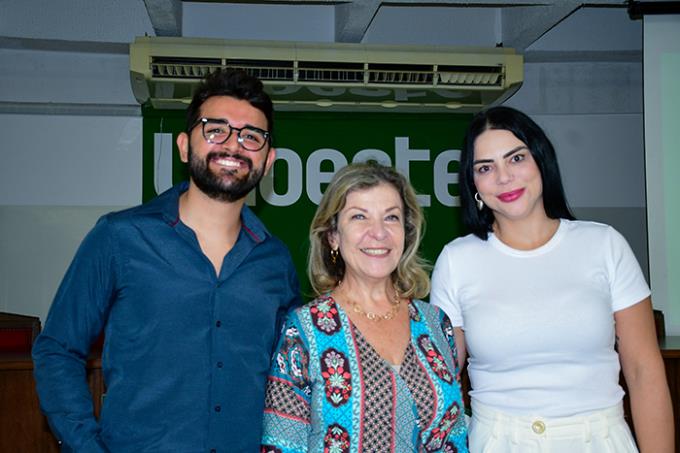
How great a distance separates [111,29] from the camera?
471cm

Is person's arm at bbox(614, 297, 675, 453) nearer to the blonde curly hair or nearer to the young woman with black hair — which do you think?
the young woman with black hair

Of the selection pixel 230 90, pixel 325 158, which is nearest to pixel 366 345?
pixel 230 90

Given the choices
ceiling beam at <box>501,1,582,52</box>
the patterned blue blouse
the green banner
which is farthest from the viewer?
the green banner

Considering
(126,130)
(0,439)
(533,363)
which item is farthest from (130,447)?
(126,130)

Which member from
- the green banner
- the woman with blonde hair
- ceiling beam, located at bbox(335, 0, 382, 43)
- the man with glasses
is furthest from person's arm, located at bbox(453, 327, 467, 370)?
the green banner

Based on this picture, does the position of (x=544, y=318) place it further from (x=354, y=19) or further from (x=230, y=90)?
(x=354, y=19)

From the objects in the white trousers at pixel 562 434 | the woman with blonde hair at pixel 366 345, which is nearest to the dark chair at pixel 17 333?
the woman with blonde hair at pixel 366 345

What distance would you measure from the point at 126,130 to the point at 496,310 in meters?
4.09

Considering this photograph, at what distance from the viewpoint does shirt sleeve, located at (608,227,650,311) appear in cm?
174

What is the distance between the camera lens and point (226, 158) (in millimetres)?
1792

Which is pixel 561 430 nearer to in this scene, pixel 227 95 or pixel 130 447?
pixel 130 447

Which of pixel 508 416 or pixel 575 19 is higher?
pixel 575 19

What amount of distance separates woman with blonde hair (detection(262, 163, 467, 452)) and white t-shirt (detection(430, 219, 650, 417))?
10 centimetres

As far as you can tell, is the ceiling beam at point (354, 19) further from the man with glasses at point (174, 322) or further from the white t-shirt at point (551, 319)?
the white t-shirt at point (551, 319)
